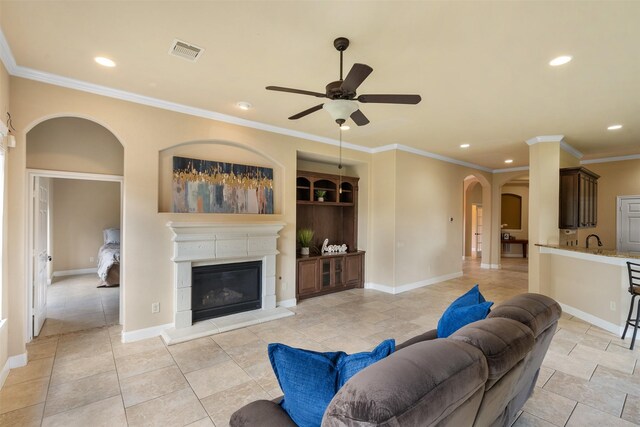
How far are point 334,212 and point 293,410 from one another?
5.38 meters

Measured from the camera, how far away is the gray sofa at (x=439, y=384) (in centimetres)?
88

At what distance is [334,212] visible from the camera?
6.63 m

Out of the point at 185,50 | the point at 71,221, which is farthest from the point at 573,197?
the point at 71,221

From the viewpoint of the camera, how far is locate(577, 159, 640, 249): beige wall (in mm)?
6734

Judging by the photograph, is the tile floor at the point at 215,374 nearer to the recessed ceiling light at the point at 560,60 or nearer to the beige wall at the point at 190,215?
the beige wall at the point at 190,215

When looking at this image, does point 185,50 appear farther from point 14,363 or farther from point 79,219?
point 79,219

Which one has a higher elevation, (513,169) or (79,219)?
(513,169)

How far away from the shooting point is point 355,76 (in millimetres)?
2057

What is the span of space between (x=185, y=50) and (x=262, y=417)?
2.78 m

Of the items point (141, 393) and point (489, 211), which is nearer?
point (141, 393)

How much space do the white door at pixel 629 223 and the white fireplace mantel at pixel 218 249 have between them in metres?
7.75

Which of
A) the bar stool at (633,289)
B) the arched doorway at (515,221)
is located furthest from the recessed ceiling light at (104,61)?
the arched doorway at (515,221)

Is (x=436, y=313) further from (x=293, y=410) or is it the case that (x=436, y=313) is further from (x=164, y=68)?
(x=164, y=68)

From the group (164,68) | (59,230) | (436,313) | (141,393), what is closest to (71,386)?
(141,393)
